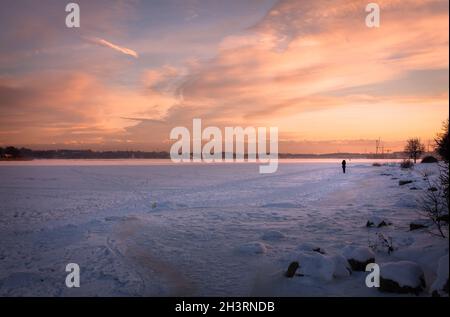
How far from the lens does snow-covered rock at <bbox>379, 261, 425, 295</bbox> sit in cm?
611

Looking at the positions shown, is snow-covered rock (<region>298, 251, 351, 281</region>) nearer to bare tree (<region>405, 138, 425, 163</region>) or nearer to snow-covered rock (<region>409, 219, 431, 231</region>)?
snow-covered rock (<region>409, 219, 431, 231</region>)

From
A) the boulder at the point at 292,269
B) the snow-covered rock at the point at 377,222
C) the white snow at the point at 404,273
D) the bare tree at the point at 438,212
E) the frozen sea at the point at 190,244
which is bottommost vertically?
the frozen sea at the point at 190,244

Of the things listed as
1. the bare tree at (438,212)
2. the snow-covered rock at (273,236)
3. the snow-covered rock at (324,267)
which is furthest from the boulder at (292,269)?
the bare tree at (438,212)

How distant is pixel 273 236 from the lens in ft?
36.1

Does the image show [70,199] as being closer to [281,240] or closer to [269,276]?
[281,240]

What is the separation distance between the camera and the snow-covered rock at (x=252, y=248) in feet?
30.9

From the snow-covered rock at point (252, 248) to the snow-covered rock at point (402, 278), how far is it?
3.58 meters

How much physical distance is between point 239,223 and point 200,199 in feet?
26.1

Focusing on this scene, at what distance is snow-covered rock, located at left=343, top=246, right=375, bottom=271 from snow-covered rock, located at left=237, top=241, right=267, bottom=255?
7.91ft

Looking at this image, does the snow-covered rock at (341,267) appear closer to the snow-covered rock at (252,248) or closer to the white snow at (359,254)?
the white snow at (359,254)

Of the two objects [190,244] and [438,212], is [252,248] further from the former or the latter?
[438,212]

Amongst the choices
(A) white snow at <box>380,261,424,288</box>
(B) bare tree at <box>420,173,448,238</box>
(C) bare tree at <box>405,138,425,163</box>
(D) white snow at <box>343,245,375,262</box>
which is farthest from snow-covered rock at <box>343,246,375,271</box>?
(C) bare tree at <box>405,138,425,163</box>

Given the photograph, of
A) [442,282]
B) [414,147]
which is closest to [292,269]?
[442,282]

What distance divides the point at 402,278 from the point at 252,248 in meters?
4.19
